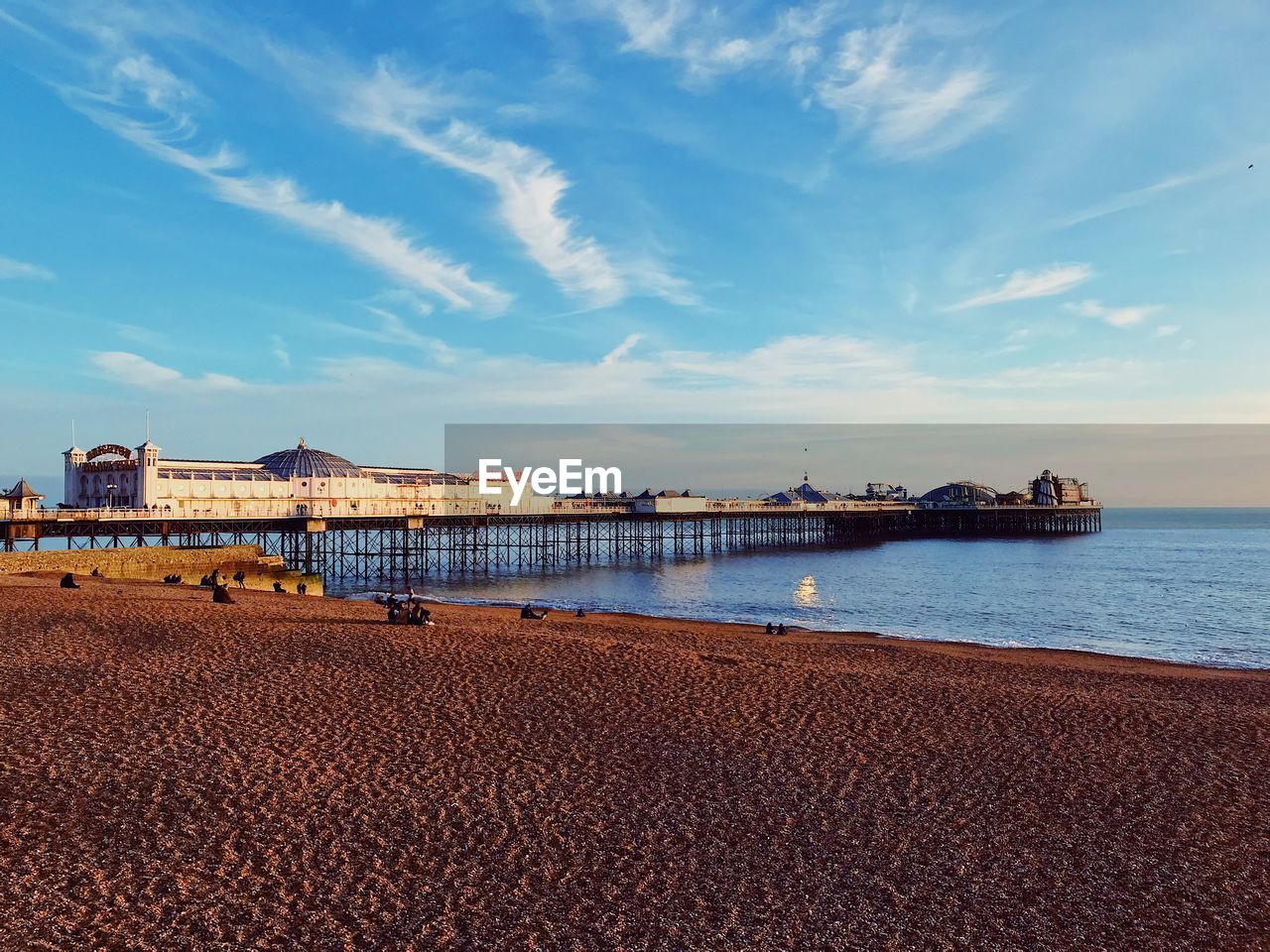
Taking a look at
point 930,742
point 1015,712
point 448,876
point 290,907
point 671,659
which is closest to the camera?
point 290,907

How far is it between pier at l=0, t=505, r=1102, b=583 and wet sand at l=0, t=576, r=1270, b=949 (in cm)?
2456

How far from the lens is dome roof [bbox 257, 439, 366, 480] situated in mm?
45188

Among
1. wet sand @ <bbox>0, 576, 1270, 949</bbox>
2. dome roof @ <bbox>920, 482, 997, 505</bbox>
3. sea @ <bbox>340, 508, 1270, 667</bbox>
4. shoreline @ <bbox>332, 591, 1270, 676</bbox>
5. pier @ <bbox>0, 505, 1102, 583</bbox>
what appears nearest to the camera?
wet sand @ <bbox>0, 576, 1270, 949</bbox>

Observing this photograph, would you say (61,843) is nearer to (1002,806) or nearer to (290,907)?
(290,907)

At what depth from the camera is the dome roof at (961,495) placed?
111375mm

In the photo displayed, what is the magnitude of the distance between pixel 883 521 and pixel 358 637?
89.3 meters

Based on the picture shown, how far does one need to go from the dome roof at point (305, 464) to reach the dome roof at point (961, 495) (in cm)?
8629

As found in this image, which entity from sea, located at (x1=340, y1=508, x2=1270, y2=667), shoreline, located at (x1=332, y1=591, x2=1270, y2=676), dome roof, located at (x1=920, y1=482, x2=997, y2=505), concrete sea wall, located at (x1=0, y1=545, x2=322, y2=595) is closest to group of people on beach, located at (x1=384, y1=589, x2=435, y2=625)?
shoreline, located at (x1=332, y1=591, x2=1270, y2=676)

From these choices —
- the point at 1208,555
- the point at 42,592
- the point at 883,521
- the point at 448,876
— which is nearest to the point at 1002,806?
the point at 448,876

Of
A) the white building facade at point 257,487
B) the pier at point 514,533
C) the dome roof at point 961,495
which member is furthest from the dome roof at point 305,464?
the dome roof at point 961,495

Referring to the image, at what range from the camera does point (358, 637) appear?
1664cm

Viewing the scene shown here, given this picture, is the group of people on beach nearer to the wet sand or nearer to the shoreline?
the wet sand

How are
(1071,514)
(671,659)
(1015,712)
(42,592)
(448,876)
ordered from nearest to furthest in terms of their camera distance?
(448,876), (1015,712), (671,659), (42,592), (1071,514)

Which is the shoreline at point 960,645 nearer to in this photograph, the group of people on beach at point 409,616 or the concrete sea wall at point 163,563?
the group of people on beach at point 409,616
